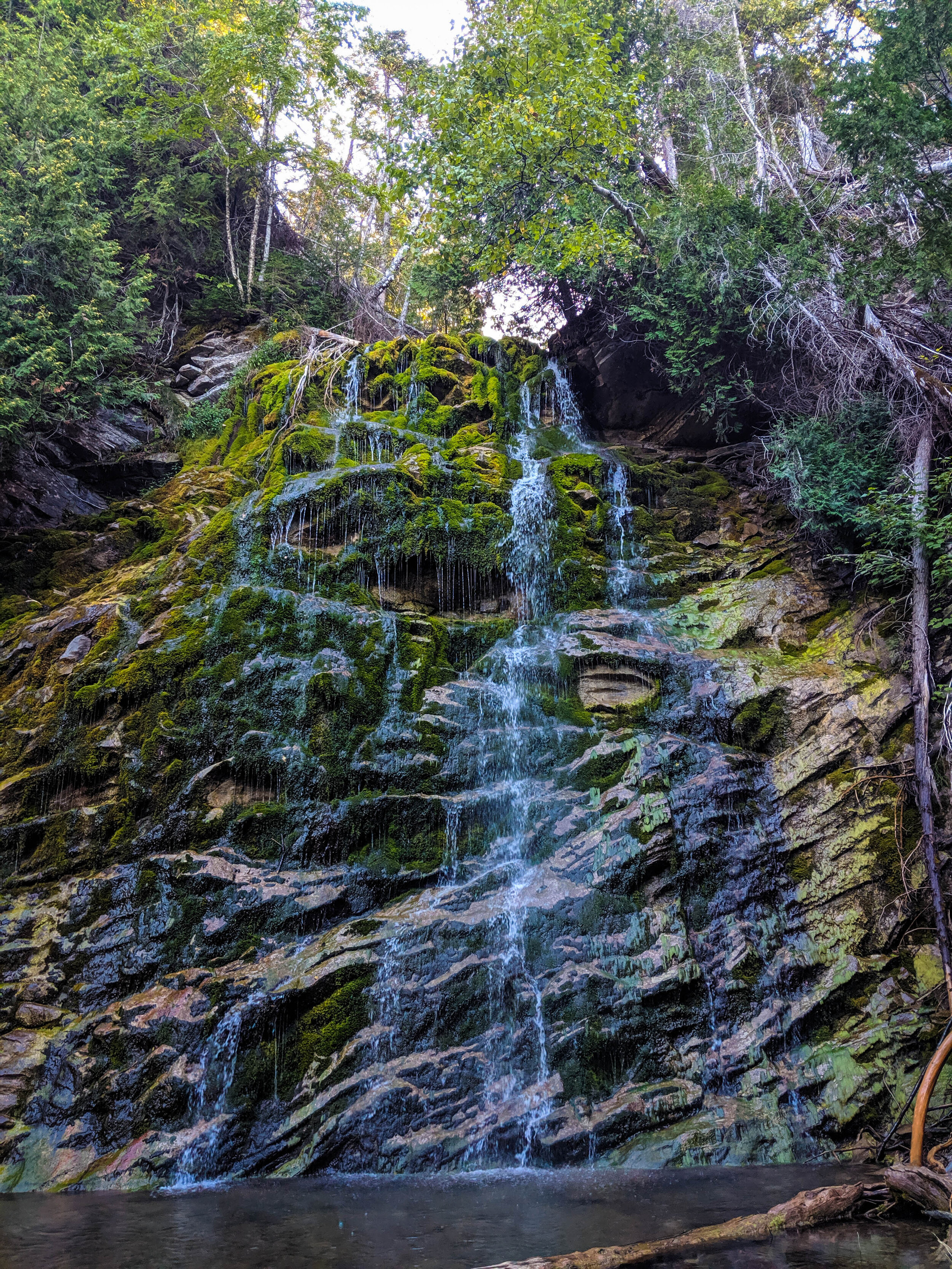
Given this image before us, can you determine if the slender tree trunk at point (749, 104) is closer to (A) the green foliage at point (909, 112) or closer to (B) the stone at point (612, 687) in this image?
(A) the green foliage at point (909, 112)

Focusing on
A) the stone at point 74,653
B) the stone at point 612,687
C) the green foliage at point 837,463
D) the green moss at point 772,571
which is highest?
the green foliage at point 837,463

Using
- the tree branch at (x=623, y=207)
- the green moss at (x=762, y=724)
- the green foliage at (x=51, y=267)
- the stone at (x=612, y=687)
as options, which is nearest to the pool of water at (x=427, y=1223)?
the green moss at (x=762, y=724)

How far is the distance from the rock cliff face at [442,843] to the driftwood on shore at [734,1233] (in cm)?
200

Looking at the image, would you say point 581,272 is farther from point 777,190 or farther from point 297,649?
point 297,649

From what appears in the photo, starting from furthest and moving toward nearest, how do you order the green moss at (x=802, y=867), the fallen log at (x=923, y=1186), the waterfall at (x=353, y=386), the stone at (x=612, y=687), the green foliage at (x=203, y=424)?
the green foliage at (x=203, y=424) < the waterfall at (x=353, y=386) < the stone at (x=612, y=687) < the green moss at (x=802, y=867) < the fallen log at (x=923, y=1186)

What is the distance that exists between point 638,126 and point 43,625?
48.5 feet

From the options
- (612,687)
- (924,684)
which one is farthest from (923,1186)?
(612,687)

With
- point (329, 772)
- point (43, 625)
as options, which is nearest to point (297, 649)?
point (329, 772)

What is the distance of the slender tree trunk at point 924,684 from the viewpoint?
705cm

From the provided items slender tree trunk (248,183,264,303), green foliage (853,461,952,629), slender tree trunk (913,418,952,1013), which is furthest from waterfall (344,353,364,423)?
slender tree trunk (913,418,952,1013)

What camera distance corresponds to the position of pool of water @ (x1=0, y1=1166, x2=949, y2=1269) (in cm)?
399

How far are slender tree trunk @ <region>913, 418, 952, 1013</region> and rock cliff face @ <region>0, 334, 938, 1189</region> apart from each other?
1.26 feet

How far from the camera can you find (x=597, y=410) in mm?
15070

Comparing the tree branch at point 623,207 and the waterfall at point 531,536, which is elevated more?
the tree branch at point 623,207
